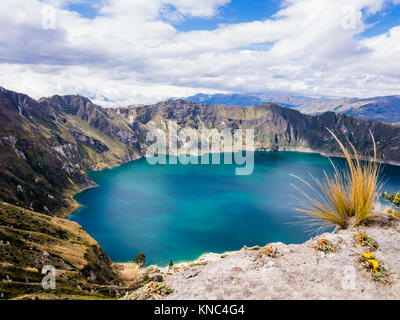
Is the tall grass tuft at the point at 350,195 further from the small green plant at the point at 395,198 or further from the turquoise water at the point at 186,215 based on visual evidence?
the turquoise water at the point at 186,215

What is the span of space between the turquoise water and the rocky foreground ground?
37471mm

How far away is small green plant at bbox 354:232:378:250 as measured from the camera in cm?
575

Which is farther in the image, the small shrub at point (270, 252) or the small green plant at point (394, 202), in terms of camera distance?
the small green plant at point (394, 202)

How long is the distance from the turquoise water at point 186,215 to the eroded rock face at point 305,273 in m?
37.5

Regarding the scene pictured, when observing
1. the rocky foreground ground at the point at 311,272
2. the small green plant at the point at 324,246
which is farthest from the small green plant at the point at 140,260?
the small green plant at the point at 324,246

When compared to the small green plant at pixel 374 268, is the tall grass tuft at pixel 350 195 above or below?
above

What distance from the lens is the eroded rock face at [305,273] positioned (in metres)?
4.68

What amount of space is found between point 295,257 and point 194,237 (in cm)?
8200

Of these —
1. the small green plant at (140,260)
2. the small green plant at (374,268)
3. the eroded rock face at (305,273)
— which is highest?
the small green plant at (374,268)

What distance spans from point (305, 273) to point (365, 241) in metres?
1.94

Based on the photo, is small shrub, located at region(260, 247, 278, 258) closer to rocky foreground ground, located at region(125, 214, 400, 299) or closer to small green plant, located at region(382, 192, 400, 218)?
rocky foreground ground, located at region(125, 214, 400, 299)

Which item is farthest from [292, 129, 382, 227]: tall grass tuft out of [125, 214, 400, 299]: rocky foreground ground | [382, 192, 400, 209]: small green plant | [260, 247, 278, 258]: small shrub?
[260, 247, 278, 258]: small shrub
